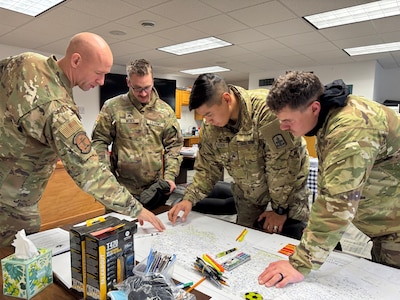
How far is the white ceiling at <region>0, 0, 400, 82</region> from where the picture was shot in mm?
3145

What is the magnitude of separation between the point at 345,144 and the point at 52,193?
327 centimetres

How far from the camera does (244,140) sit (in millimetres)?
1453

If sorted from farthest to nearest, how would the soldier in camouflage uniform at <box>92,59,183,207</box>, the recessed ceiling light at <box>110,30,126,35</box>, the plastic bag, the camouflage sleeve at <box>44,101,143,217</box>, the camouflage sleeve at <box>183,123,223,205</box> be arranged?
the recessed ceiling light at <box>110,30,126,35</box> → the soldier in camouflage uniform at <box>92,59,183,207</box> → the camouflage sleeve at <box>183,123,223,205</box> → the camouflage sleeve at <box>44,101,143,217</box> → the plastic bag

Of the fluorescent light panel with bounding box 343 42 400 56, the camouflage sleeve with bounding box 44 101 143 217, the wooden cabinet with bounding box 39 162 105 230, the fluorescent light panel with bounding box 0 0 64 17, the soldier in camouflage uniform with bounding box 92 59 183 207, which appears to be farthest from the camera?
the fluorescent light panel with bounding box 343 42 400 56

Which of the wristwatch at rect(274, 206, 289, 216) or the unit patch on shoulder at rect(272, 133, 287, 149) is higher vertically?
the unit patch on shoulder at rect(272, 133, 287, 149)

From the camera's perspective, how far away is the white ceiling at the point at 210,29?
124 inches

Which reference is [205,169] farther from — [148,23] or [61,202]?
[148,23]

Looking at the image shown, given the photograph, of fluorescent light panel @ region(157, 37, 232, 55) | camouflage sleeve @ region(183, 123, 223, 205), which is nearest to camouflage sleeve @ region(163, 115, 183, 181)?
camouflage sleeve @ region(183, 123, 223, 205)

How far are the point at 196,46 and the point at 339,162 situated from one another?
180 inches

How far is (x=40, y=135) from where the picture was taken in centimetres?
113

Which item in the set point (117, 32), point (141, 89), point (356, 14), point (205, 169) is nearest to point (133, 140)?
point (141, 89)

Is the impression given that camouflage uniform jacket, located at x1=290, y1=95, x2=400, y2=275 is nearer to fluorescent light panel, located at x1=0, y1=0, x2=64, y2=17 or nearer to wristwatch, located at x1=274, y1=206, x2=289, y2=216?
wristwatch, located at x1=274, y1=206, x2=289, y2=216

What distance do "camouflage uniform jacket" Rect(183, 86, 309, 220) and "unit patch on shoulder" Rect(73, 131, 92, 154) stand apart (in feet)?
2.01

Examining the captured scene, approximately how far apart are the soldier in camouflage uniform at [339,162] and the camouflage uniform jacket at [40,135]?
0.69 m
